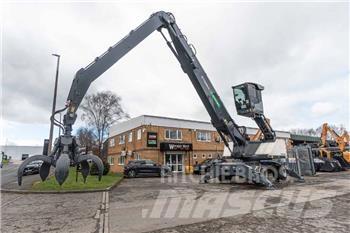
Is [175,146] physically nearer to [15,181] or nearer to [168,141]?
[168,141]

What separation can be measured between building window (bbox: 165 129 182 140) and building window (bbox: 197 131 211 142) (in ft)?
8.73

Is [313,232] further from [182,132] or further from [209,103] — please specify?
[182,132]

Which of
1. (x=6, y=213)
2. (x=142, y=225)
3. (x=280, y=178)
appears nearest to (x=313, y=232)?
(x=142, y=225)

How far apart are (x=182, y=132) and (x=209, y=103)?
1576cm

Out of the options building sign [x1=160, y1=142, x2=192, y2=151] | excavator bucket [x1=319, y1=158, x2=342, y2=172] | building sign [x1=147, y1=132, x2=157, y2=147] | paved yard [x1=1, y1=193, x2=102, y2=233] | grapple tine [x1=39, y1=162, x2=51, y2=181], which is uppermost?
building sign [x1=147, y1=132, x2=157, y2=147]

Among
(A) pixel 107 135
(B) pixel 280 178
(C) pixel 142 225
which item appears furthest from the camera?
(A) pixel 107 135

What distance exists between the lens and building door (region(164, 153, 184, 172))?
2701 cm

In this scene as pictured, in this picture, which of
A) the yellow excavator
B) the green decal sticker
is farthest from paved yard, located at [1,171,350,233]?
the yellow excavator

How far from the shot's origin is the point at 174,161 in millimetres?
27547

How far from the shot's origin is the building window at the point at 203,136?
29878 millimetres

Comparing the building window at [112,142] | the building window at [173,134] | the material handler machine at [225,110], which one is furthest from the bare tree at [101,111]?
the material handler machine at [225,110]

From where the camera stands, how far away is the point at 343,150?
24.8 m

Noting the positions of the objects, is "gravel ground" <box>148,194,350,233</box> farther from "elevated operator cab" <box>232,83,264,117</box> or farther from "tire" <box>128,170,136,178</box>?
"tire" <box>128,170,136,178</box>

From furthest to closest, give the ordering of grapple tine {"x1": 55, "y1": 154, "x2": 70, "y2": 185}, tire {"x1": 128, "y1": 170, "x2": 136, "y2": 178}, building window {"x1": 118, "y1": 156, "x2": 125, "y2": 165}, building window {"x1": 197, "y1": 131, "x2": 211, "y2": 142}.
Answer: building window {"x1": 118, "y1": 156, "x2": 125, "y2": 165}, building window {"x1": 197, "y1": 131, "x2": 211, "y2": 142}, tire {"x1": 128, "y1": 170, "x2": 136, "y2": 178}, grapple tine {"x1": 55, "y1": 154, "x2": 70, "y2": 185}
